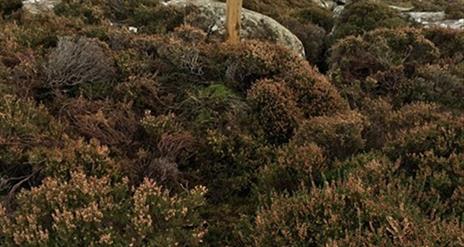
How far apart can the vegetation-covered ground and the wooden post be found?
2.30 ft

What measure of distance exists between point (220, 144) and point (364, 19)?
44.5 feet

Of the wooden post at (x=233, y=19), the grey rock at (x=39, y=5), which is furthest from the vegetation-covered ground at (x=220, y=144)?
the grey rock at (x=39, y=5)

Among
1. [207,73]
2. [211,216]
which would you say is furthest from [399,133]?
[207,73]

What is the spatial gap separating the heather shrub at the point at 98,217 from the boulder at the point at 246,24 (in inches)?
363

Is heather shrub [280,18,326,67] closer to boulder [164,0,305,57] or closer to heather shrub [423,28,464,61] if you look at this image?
boulder [164,0,305,57]

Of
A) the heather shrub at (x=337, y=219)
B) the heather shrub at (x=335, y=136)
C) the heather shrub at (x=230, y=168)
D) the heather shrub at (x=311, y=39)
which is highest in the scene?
the heather shrub at (x=337, y=219)

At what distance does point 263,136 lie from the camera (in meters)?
7.13

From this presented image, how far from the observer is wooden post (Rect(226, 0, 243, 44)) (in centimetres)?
962

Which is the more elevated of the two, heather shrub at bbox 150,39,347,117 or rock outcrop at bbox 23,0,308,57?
heather shrub at bbox 150,39,347,117

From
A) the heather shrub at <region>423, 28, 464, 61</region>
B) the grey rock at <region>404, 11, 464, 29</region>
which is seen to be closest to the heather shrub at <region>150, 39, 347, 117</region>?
the heather shrub at <region>423, 28, 464, 61</region>

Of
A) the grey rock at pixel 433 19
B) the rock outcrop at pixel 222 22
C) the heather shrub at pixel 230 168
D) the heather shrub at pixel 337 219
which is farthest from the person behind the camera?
the grey rock at pixel 433 19

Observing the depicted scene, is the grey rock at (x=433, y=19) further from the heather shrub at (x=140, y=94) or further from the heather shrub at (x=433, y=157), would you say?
the heather shrub at (x=140, y=94)

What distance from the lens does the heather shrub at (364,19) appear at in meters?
17.9

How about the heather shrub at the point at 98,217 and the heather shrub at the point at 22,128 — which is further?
the heather shrub at the point at 22,128
